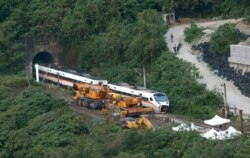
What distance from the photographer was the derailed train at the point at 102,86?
41.7 metres

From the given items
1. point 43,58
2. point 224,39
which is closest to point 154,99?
point 224,39

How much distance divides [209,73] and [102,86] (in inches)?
213

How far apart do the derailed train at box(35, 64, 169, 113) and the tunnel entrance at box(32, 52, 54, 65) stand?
133cm

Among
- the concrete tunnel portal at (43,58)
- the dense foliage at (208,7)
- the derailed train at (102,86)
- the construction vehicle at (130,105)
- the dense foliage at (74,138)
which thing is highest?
the dense foliage at (208,7)

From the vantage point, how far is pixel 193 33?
159ft

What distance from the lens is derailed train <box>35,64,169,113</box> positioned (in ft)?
137

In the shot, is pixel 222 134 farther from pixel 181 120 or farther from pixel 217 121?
pixel 181 120

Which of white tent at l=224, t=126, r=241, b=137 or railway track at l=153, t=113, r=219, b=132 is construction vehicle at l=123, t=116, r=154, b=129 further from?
white tent at l=224, t=126, r=241, b=137

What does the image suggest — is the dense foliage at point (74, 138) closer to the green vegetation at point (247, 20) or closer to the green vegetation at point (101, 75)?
the green vegetation at point (101, 75)

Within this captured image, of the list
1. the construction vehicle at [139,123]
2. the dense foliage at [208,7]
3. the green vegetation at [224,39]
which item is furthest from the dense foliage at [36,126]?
the dense foliage at [208,7]

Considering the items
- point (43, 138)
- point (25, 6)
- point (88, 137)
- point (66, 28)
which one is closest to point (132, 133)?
point (88, 137)

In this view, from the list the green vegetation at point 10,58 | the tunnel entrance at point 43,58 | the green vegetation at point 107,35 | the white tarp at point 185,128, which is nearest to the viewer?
the white tarp at point 185,128

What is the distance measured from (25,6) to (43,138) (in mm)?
18926

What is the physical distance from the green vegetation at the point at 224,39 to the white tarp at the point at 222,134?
10.1 m
